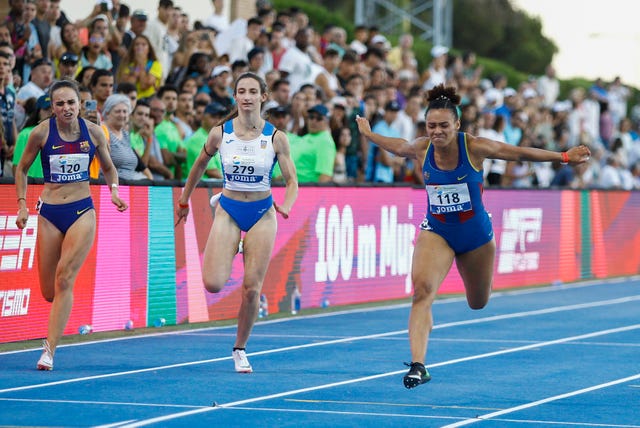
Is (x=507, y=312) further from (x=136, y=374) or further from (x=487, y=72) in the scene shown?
(x=487, y=72)

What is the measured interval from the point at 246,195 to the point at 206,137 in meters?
4.66

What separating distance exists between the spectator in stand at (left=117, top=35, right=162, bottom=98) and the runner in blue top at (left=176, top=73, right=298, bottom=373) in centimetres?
617

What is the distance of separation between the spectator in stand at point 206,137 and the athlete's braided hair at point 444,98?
20.1 feet

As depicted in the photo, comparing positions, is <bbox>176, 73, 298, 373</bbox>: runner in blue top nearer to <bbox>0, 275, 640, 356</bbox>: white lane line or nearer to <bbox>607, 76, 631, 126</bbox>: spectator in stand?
<bbox>0, 275, 640, 356</bbox>: white lane line

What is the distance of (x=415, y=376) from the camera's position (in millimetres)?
10016

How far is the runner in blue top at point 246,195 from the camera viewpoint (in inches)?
450

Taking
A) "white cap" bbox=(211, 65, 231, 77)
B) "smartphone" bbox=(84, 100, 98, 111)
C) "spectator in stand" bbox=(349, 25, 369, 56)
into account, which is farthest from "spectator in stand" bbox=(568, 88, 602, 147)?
"smartphone" bbox=(84, 100, 98, 111)

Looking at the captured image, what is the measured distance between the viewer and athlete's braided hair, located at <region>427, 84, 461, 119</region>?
Result: 34.1ft

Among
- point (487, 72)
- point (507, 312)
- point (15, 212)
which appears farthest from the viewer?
point (487, 72)

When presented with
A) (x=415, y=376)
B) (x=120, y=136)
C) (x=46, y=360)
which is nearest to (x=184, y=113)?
(x=120, y=136)

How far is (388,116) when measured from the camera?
21062 millimetres

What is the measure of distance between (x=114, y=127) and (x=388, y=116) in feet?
24.1

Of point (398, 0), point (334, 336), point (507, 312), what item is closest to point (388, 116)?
point (507, 312)

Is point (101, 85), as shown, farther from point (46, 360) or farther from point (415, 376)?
point (415, 376)
